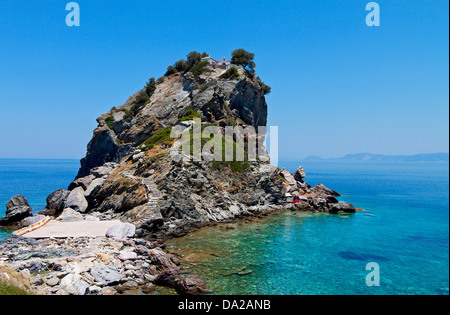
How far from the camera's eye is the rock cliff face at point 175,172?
31609mm

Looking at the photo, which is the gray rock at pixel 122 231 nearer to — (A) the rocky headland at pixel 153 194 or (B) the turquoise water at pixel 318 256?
(A) the rocky headland at pixel 153 194

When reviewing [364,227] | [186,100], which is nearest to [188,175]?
[364,227]

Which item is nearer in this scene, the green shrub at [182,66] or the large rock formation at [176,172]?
the large rock formation at [176,172]

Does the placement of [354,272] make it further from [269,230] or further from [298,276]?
[269,230]

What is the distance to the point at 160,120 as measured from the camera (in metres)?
59.1

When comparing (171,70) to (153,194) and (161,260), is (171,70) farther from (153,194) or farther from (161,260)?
(161,260)

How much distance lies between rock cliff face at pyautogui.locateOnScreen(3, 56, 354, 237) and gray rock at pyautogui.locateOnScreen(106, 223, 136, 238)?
1.02m

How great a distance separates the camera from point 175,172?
34.2 meters

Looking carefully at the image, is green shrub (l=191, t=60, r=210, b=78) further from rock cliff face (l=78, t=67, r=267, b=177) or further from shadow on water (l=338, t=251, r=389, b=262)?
shadow on water (l=338, t=251, r=389, b=262)

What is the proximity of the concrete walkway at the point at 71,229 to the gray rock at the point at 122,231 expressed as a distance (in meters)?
0.72

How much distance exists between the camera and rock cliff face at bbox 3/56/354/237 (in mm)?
31609

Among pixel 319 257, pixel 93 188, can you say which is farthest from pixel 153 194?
pixel 319 257
